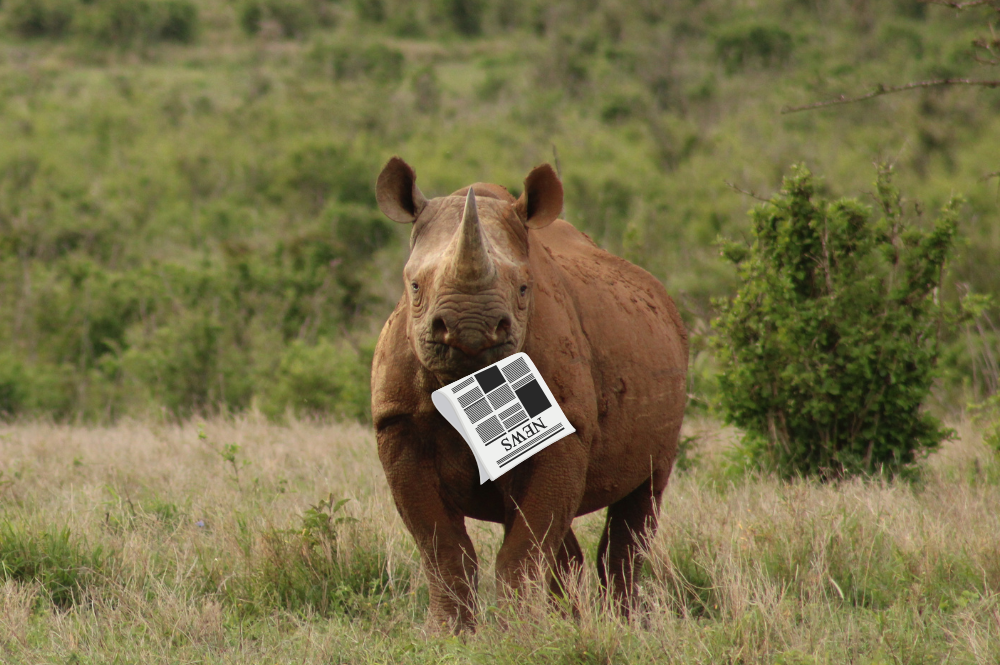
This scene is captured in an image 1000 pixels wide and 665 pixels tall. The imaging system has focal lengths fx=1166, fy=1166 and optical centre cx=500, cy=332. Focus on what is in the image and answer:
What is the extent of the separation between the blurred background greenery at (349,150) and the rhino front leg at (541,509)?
347 cm

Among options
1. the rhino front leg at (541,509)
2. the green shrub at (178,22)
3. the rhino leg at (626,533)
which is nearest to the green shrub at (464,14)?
the green shrub at (178,22)

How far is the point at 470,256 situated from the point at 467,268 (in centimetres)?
4

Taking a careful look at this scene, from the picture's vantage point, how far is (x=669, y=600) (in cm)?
529

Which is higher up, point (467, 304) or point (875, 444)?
point (467, 304)

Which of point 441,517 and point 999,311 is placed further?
point 999,311

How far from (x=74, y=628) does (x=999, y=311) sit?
1462 centimetres

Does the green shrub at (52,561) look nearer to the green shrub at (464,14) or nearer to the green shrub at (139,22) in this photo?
the green shrub at (139,22)

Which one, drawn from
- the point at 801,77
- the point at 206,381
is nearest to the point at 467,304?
the point at 206,381

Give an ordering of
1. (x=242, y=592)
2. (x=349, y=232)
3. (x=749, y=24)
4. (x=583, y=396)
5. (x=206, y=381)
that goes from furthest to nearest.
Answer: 1. (x=749, y=24)
2. (x=349, y=232)
3. (x=206, y=381)
4. (x=242, y=592)
5. (x=583, y=396)

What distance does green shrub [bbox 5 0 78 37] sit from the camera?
49.2 m

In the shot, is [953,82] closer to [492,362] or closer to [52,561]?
[492,362]

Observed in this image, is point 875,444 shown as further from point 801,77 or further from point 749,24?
point 749,24

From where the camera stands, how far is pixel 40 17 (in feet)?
163

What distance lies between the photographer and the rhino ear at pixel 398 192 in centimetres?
441
